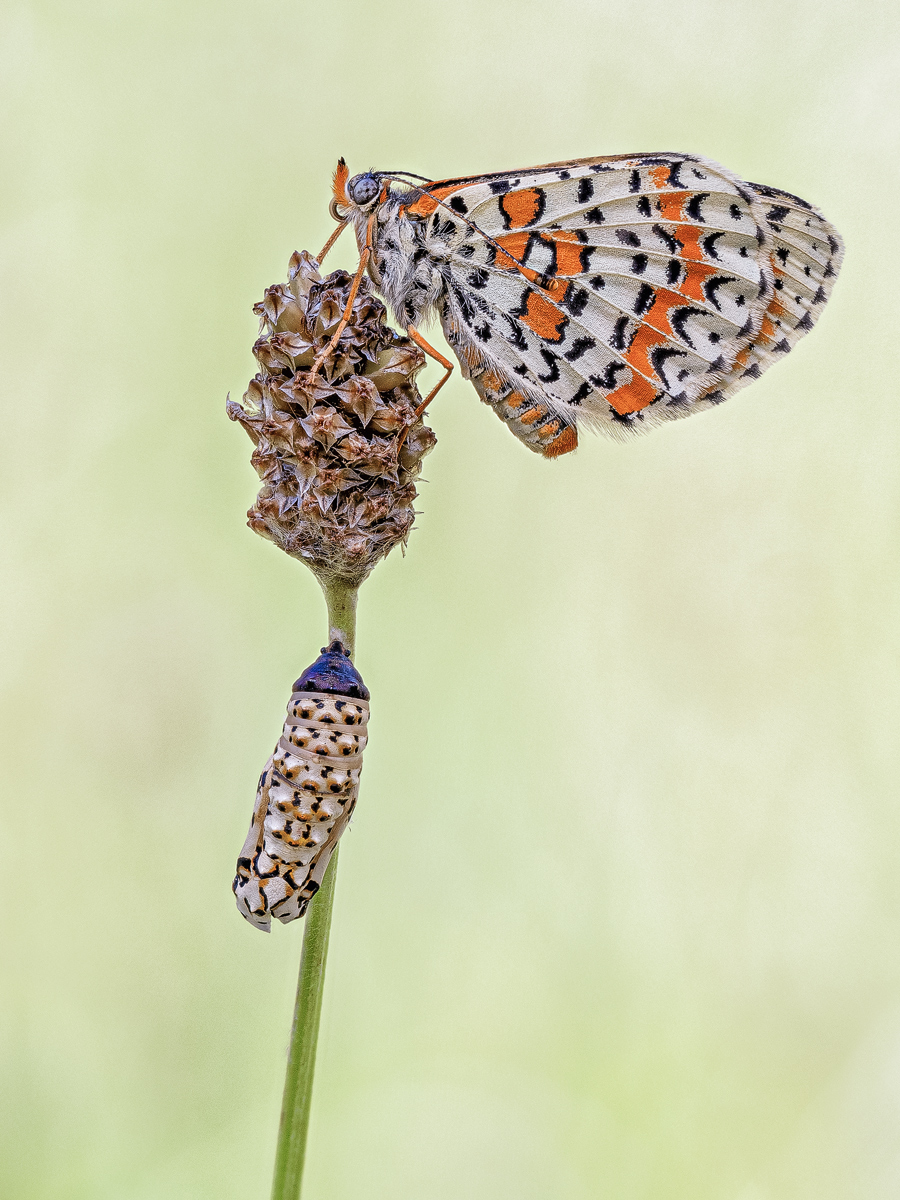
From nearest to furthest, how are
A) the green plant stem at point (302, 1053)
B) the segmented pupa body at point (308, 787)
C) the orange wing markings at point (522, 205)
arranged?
the green plant stem at point (302, 1053) → the segmented pupa body at point (308, 787) → the orange wing markings at point (522, 205)

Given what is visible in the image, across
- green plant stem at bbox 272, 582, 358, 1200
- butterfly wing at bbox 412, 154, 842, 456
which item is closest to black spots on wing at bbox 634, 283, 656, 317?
butterfly wing at bbox 412, 154, 842, 456

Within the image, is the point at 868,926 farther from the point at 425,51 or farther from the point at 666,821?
the point at 425,51

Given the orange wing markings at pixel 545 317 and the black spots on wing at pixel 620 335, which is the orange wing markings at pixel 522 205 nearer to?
the orange wing markings at pixel 545 317

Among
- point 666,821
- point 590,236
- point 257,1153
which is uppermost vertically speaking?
point 590,236

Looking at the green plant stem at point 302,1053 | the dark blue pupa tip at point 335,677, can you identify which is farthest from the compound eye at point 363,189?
the green plant stem at point 302,1053

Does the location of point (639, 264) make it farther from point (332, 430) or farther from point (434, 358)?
point (332, 430)

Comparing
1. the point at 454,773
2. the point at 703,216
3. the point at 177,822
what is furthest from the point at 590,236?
the point at 177,822

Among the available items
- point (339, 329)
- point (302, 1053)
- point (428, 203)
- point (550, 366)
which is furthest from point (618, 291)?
point (302, 1053)
